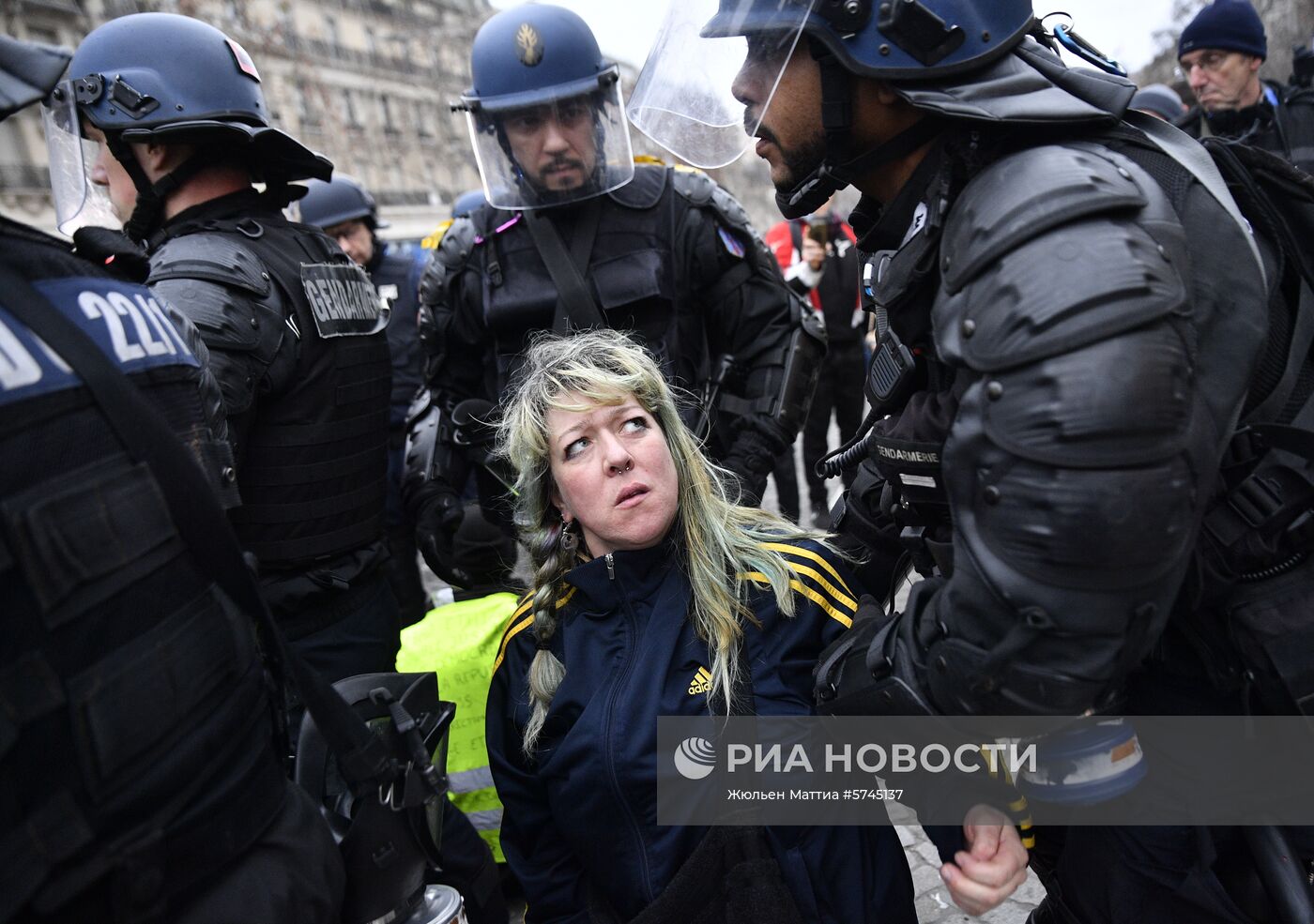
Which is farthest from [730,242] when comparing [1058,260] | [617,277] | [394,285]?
[394,285]

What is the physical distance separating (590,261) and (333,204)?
9.34 feet

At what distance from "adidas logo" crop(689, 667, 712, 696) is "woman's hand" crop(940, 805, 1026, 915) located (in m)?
0.49

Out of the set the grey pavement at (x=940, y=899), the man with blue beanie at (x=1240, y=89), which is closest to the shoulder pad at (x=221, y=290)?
the grey pavement at (x=940, y=899)

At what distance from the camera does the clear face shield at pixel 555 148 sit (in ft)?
9.46

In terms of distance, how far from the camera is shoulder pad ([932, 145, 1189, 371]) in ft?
3.44

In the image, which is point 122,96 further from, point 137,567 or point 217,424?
point 137,567

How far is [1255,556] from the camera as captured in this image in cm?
126

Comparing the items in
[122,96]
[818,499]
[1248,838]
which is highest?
[122,96]

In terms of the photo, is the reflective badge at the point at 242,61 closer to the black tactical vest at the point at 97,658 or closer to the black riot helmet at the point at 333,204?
the black tactical vest at the point at 97,658

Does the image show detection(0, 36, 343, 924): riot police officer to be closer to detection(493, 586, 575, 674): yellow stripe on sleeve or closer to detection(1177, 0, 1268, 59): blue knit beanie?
detection(493, 586, 575, 674): yellow stripe on sleeve

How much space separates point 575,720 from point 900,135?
47.1 inches

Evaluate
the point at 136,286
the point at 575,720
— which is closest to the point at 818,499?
the point at 575,720

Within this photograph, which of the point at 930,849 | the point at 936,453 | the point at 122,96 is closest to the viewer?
the point at 936,453

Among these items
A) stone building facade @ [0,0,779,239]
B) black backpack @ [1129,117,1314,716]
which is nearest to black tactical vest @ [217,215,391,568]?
black backpack @ [1129,117,1314,716]
